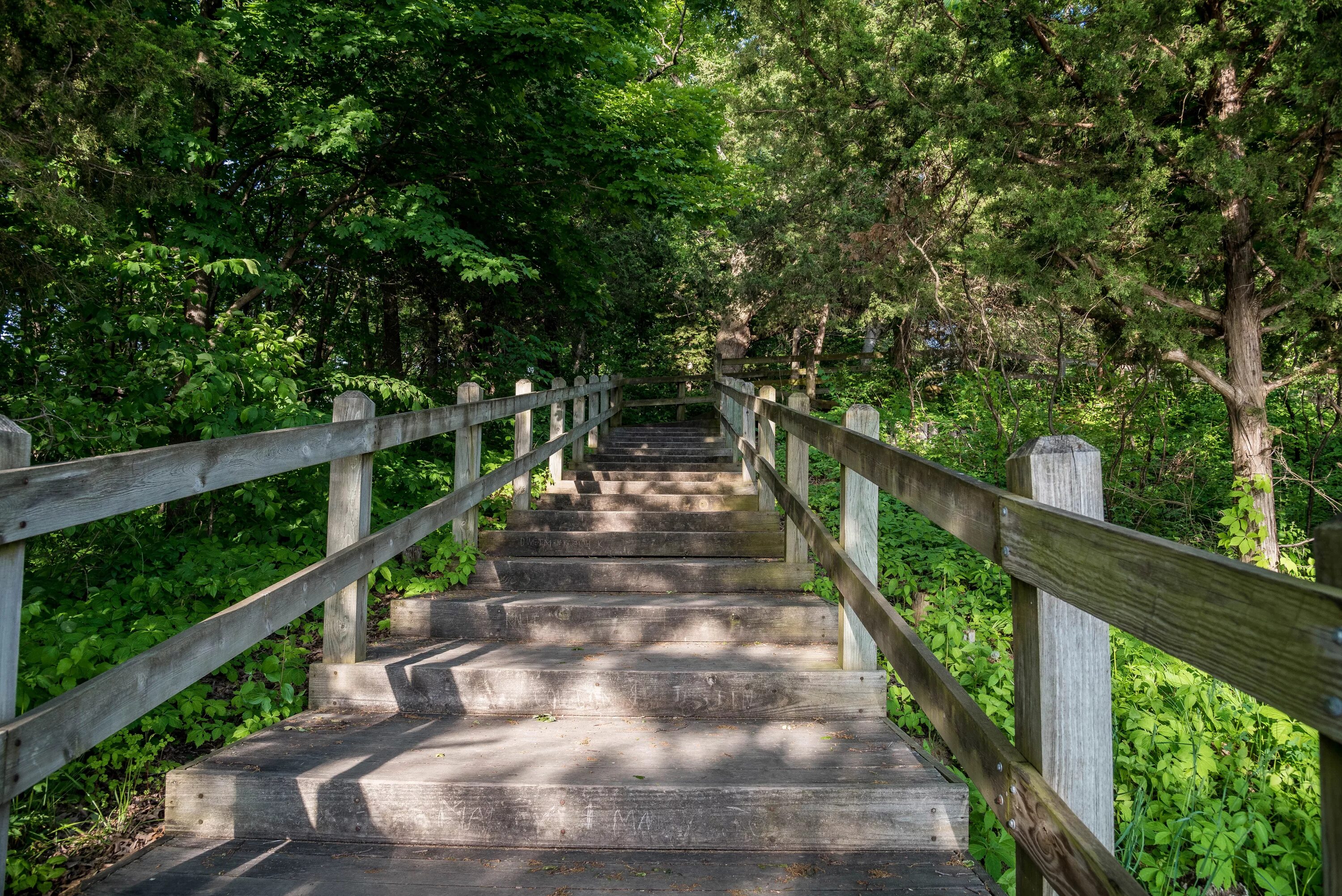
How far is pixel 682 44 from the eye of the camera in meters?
18.2

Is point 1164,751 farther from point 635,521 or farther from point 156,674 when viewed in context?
point 156,674

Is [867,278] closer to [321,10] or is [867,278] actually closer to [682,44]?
[321,10]

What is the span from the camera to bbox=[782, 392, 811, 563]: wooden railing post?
442 cm

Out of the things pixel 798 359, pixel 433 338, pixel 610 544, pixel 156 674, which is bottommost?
pixel 610 544

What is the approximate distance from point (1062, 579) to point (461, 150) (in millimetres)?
8361

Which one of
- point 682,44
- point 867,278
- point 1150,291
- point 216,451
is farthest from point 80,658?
point 682,44

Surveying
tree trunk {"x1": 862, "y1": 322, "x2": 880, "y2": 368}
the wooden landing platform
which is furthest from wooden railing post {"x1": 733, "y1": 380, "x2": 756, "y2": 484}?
tree trunk {"x1": 862, "y1": 322, "x2": 880, "y2": 368}

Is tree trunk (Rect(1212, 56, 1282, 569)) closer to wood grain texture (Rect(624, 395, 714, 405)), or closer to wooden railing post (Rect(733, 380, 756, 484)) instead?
wooden railing post (Rect(733, 380, 756, 484))

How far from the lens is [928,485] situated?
214 centimetres

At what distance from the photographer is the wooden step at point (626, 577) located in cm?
473

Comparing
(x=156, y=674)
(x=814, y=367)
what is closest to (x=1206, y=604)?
(x=156, y=674)

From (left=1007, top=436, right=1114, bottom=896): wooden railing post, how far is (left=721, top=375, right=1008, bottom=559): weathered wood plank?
5.7 inches

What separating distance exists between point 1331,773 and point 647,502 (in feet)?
19.1

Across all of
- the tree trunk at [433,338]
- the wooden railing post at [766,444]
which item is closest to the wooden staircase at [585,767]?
the wooden railing post at [766,444]
